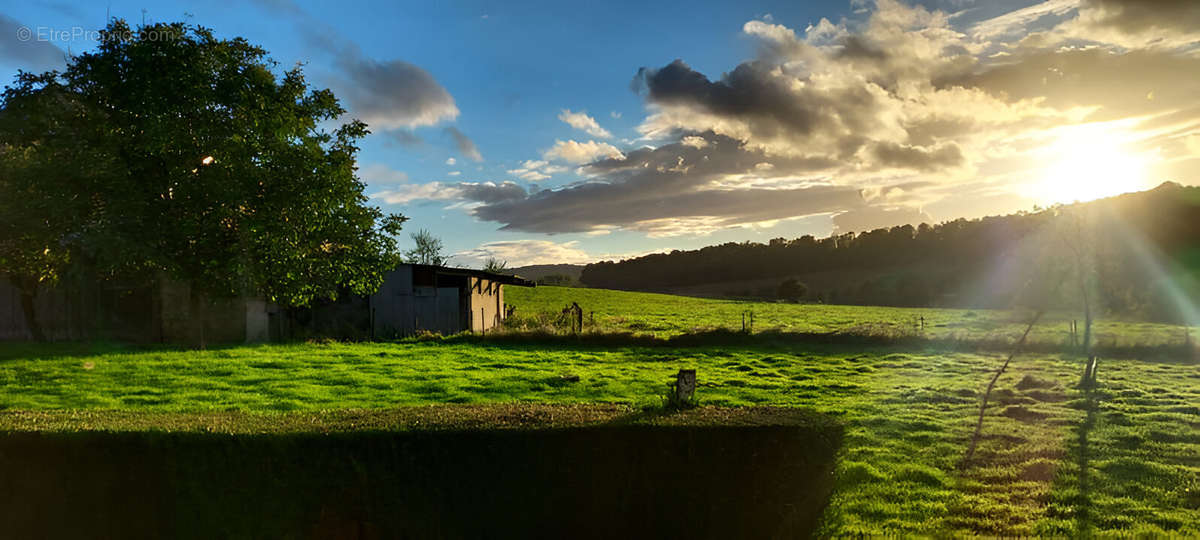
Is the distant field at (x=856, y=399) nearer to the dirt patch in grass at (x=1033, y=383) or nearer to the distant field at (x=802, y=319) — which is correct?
the dirt patch in grass at (x=1033, y=383)

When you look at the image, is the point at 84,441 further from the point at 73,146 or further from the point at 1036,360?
the point at 1036,360

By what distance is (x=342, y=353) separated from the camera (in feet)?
78.7

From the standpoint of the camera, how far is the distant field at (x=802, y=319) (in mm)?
30469

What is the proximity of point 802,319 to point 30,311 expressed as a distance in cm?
4572

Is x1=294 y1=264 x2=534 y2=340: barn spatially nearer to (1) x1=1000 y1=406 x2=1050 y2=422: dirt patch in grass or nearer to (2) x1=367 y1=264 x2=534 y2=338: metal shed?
(2) x1=367 y1=264 x2=534 y2=338: metal shed

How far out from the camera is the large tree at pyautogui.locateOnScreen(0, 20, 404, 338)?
73.3 ft

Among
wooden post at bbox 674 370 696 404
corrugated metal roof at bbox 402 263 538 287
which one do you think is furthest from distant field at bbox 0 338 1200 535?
corrugated metal roof at bbox 402 263 538 287

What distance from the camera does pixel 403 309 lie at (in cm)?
3228

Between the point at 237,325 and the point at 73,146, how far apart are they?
9.69 metres

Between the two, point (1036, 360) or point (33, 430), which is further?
point (1036, 360)

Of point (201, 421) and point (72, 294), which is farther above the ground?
point (72, 294)

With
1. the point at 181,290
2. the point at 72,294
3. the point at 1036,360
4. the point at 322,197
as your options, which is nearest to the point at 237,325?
the point at 181,290

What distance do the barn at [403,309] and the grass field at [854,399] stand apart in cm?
357

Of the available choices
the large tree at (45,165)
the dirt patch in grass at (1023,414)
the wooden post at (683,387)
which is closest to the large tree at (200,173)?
the large tree at (45,165)
